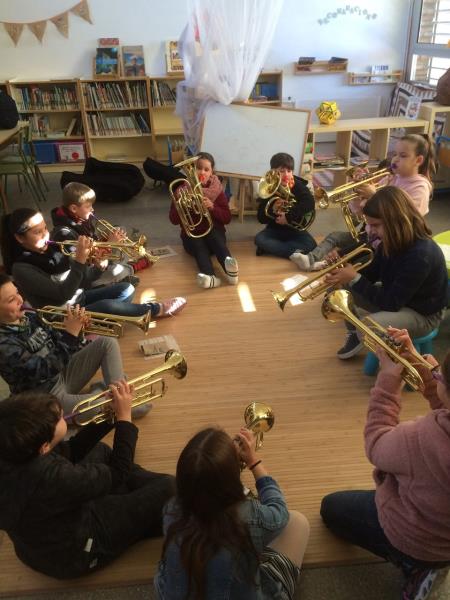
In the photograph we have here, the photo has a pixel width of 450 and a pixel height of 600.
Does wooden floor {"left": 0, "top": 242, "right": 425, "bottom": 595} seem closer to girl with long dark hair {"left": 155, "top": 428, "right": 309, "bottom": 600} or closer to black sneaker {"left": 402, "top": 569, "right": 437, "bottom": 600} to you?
black sneaker {"left": 402, "top": 569, "right": 437, "bottom": 600}

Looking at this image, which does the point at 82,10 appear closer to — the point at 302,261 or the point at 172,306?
the point at 302,261

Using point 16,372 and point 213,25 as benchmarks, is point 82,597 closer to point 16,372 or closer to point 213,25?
point 16,372

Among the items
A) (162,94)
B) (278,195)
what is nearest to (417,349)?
(278,195)

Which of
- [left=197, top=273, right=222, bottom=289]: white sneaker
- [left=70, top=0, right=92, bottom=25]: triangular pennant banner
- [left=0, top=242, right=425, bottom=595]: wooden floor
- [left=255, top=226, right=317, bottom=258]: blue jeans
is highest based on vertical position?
[left=70, top=0, right=92, bottom=25]: triangular pennant banner

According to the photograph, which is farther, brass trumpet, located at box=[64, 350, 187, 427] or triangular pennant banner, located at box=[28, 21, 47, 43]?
triangular pennant banner, located at box=[28, 21, 47, 43]

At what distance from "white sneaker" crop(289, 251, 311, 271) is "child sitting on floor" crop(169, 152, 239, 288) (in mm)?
540

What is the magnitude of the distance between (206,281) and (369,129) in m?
2.89

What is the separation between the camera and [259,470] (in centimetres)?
185

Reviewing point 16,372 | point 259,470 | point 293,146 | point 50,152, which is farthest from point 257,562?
point 50,152

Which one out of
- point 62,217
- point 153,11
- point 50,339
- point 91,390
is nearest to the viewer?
point 50,339

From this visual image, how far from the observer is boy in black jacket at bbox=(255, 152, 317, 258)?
439 centimetres

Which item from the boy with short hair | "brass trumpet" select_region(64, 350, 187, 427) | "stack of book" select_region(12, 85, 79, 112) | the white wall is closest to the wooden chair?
"stack of book" select_region(12, 85, 79, 112)

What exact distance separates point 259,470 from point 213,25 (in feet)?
15.1

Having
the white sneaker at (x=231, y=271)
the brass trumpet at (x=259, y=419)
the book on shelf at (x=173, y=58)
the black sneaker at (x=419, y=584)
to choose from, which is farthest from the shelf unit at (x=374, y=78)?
the black sneaker at (x=419, y=584)
